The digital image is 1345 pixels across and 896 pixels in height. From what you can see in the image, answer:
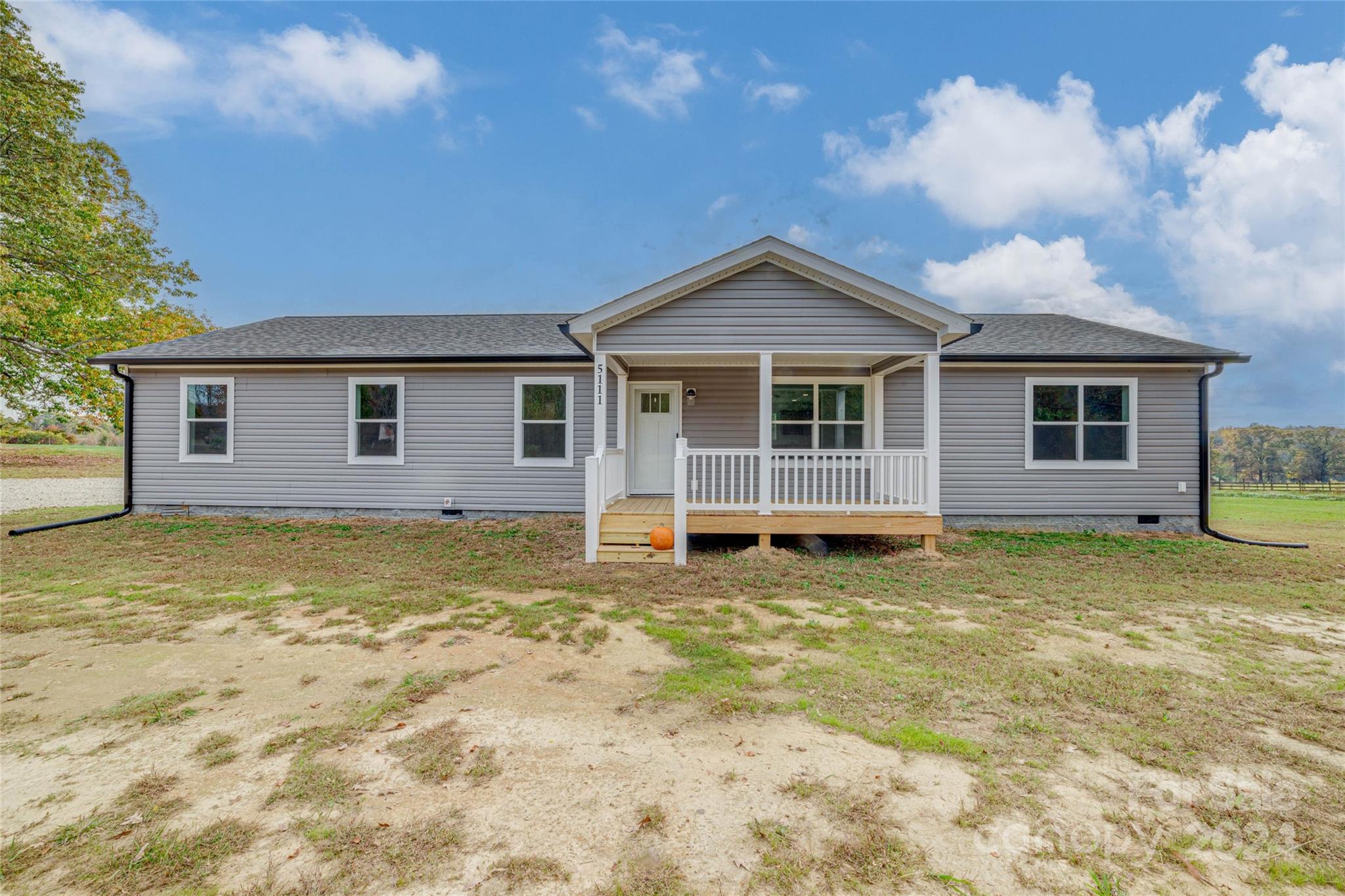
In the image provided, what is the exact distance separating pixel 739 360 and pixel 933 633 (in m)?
5.11

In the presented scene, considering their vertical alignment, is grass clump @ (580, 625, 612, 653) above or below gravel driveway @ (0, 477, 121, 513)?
below

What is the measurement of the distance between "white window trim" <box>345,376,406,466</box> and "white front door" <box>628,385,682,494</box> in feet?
14.4

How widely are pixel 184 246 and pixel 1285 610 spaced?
25406mm

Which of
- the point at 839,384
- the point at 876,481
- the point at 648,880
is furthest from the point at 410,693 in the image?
the point at 839,384

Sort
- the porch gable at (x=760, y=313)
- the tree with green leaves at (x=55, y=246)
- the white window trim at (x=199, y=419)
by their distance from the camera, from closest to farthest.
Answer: the porch gable at (x=760, y=313), the white window trim at (x=199, y=419), the tree with green leaves at (x=55, y=246)

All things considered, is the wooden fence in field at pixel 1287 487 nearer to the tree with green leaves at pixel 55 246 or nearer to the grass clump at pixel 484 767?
the grass clump at pixel 484 767

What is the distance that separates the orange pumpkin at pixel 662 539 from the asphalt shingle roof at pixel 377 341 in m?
3.97

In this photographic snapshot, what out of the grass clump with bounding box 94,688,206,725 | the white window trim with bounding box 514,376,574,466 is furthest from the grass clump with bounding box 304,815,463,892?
the white window trim with bounding box 514,376,574,466

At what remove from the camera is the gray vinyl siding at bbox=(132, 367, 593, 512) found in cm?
973

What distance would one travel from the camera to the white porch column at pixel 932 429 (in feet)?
23.4

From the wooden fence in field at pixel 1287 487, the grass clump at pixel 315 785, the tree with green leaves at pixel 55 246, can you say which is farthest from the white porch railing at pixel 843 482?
the wooden fence in field at pixel 1287 487

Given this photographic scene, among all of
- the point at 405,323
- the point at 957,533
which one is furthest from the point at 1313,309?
the point at 405,323

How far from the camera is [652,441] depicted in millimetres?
9766

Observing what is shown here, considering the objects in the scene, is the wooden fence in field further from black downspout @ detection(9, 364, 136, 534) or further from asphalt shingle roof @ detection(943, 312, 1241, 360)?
black downspout @ detection(9, 364, 136, 534)
